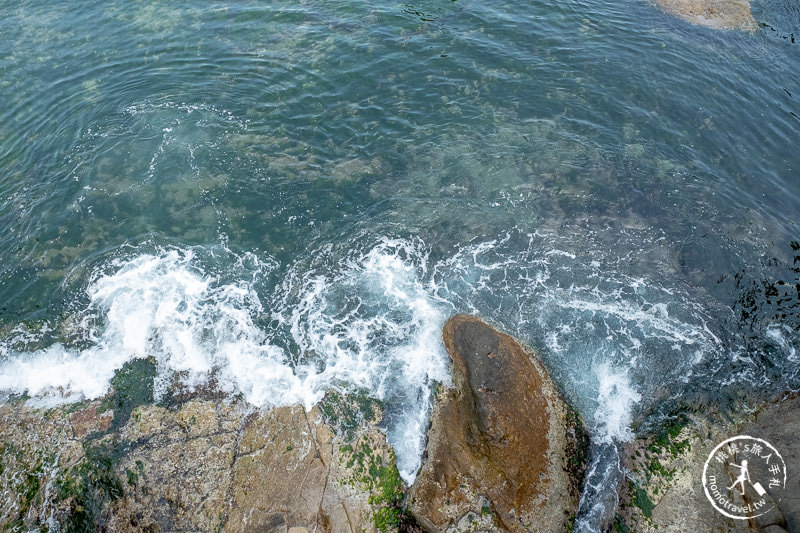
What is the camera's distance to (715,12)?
27484mm

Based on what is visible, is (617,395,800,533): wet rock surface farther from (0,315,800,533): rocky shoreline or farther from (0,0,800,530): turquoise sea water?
(0,0,800,530): turquoise sea water

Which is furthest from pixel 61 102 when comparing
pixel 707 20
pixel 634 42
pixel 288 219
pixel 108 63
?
pixel 707 20

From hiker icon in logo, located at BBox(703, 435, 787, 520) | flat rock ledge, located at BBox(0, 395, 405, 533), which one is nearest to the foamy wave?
flat rock ledge, located at BBox(0, 395, 405, 533)

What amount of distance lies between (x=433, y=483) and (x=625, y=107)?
18661 mm

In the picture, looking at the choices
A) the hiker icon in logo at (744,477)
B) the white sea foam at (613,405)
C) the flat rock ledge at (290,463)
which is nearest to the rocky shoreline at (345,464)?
the flat rock ledge at (290,463)

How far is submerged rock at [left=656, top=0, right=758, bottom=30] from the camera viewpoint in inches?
1047

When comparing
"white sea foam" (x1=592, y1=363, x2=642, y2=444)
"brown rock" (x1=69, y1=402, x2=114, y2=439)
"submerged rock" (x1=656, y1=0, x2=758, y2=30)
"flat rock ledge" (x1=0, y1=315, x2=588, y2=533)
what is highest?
"submerged rock" (x1=656, y1=0, x2=758, y2=30)

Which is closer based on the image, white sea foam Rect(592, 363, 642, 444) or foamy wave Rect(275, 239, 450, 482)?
white sea foam Rect(592, 363, 642, 444)

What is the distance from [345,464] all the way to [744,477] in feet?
33.4

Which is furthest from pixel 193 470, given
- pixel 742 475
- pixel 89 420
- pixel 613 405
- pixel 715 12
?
pixel 715 12

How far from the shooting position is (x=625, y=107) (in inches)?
866

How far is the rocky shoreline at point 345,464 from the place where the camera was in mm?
11773

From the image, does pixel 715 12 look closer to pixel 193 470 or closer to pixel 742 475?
pixel 742 475

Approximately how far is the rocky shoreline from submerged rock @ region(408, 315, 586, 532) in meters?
0.03
